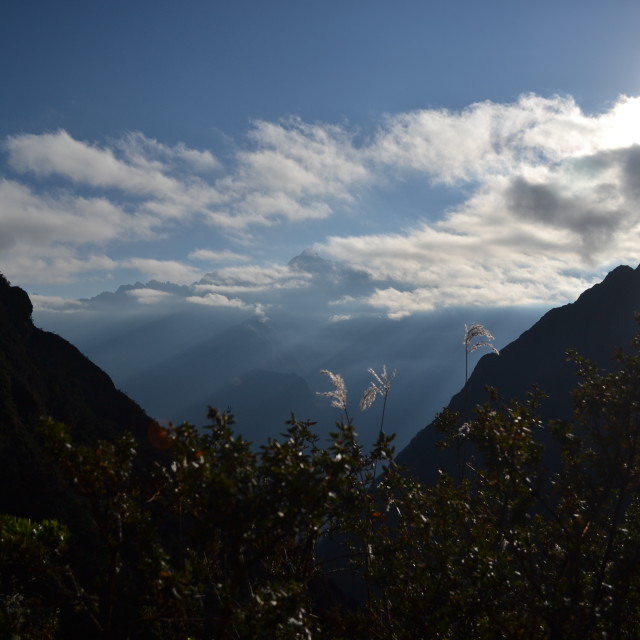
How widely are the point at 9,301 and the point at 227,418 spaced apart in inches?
2432

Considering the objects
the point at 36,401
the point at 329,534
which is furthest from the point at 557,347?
the point at 329,534

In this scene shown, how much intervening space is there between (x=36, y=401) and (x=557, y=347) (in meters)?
119

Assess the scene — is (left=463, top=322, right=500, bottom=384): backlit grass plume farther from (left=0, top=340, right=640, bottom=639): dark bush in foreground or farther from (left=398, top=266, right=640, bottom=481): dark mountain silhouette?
(left=398, top=266, right=640, bottom=481): dark mountain silhouette

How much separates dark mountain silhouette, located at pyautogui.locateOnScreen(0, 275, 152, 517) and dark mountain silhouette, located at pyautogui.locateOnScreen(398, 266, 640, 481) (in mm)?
73257

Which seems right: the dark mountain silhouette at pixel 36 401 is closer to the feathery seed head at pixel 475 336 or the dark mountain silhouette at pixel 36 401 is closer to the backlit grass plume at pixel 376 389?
the backlit grass plume at pixel 376 389

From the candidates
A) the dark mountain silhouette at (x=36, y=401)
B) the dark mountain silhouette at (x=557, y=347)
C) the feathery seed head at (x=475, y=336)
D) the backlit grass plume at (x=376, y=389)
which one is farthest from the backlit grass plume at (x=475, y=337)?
the dark mountain silhouette at (x=557, y=347)

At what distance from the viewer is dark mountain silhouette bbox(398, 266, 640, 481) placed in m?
110

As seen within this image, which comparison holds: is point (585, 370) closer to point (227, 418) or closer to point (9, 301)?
point (227, 418)

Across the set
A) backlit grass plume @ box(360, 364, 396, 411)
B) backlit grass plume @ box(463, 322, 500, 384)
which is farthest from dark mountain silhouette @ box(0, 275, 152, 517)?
backlit grass plume @ box(463, 322, 500, 384)

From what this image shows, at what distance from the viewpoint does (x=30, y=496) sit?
30.8 m

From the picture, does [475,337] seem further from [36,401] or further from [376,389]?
[36,401]

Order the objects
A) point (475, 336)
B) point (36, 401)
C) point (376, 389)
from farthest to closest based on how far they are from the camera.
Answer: point (36, 401)
point (475, 336)
point (376, 389)

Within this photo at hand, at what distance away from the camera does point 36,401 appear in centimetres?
4162

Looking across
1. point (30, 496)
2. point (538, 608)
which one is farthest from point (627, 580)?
point (30, 496)
